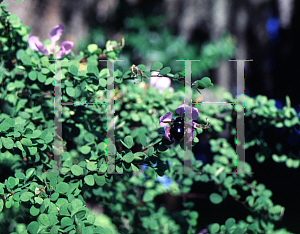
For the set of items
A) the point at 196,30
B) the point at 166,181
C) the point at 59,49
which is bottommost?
the point at 166,181

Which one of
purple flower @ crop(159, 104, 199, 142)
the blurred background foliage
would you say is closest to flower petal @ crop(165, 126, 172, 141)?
purple flower @ crop(159, 104, 199, 142)

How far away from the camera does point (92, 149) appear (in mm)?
733

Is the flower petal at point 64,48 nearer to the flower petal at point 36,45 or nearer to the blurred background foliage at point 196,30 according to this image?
the flower petal at point 36,45

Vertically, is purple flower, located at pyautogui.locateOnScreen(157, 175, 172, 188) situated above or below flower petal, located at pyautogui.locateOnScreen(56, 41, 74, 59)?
below

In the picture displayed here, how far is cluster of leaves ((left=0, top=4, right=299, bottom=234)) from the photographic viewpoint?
51cm

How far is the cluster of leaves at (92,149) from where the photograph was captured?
51 centimetres

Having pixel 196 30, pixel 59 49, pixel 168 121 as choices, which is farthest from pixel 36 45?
pixel 196 30

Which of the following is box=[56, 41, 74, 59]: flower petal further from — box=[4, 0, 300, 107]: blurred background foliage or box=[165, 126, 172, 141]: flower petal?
box=[4, 0, 300, 107]: blurred background foliage

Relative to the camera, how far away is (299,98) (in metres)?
3.60

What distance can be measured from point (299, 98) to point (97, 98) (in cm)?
350

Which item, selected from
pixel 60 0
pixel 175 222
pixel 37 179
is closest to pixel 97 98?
pixel 37 179

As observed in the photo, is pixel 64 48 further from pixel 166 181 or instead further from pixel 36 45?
pixel 166 181

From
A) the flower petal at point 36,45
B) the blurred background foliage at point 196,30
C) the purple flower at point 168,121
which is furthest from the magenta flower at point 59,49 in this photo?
the blurred background foliage at point 196,30

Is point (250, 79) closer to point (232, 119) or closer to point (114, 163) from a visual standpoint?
point (232, 119)
